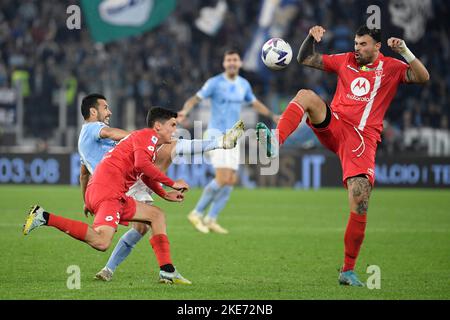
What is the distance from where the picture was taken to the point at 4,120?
22594 millimetres

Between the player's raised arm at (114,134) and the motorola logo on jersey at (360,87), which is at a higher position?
the motorola logo on jersey at (360,87)

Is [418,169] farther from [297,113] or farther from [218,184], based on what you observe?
[297,113]

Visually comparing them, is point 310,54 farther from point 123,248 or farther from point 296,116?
point 123,248

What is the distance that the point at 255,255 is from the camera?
11078 mm

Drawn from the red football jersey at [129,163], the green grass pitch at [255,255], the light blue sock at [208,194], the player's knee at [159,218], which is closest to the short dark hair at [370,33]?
the red football jersey at [129,163]

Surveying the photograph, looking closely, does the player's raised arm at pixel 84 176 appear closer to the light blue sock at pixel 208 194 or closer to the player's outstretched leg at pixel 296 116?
the player's outstretched leg at pixel 296 116

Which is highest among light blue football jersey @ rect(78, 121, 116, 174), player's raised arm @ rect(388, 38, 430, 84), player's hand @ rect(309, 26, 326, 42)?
player's hand @ rect(309, 26, 326, 42)

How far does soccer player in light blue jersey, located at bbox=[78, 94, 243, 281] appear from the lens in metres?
8.76

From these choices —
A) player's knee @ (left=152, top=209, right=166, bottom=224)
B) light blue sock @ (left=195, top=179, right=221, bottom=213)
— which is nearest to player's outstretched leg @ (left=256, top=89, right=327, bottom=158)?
player's knee @ (left=152, top=209, right=166, bottom=224)

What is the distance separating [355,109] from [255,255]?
9.88 ft

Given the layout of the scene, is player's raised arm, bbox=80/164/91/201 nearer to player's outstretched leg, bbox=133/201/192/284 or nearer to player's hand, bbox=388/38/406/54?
player's outstretched leg, bbox=133/201/192/284

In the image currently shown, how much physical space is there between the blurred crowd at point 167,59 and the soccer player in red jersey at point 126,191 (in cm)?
1375

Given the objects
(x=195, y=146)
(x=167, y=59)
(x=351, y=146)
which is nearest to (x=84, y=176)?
(x=195, y=146)

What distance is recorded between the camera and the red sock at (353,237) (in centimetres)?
852
